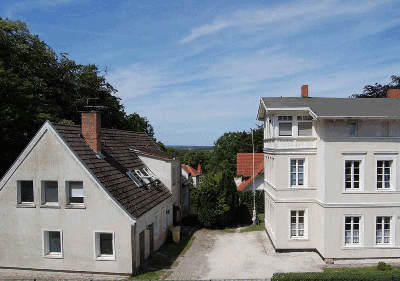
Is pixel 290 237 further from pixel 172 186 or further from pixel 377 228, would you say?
pixel 172 186

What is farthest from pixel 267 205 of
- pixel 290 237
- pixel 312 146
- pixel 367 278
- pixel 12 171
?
pixel 12 171

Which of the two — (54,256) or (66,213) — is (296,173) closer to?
(66,213)

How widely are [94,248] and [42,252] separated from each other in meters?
3.16

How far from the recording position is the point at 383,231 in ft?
62.8

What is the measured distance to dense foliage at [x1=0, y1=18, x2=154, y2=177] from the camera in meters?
25.5

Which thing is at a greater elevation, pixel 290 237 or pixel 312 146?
pixel 312 146

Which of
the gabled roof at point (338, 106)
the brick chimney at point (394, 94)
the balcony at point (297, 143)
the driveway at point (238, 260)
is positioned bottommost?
the driveway at point (238, 260)

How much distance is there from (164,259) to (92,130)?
928cm

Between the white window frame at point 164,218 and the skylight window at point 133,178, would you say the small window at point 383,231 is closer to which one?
the white window frame at point 164,218

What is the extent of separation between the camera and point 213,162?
81.6 metres

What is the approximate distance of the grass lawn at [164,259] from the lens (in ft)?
53.5

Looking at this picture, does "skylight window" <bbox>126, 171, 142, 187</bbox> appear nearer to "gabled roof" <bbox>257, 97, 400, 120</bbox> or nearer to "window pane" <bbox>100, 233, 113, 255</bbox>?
"window pane" <bbox>100, 233, 113, 255</bbox>

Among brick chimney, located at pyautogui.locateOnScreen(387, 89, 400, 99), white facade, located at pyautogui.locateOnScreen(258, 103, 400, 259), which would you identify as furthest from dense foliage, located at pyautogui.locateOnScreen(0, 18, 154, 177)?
brick chimney, located at pyautogui.locateOnScreen(387, 89, 400, 99)

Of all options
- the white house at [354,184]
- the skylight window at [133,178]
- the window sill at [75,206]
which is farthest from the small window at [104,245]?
the white house at [354,184]
